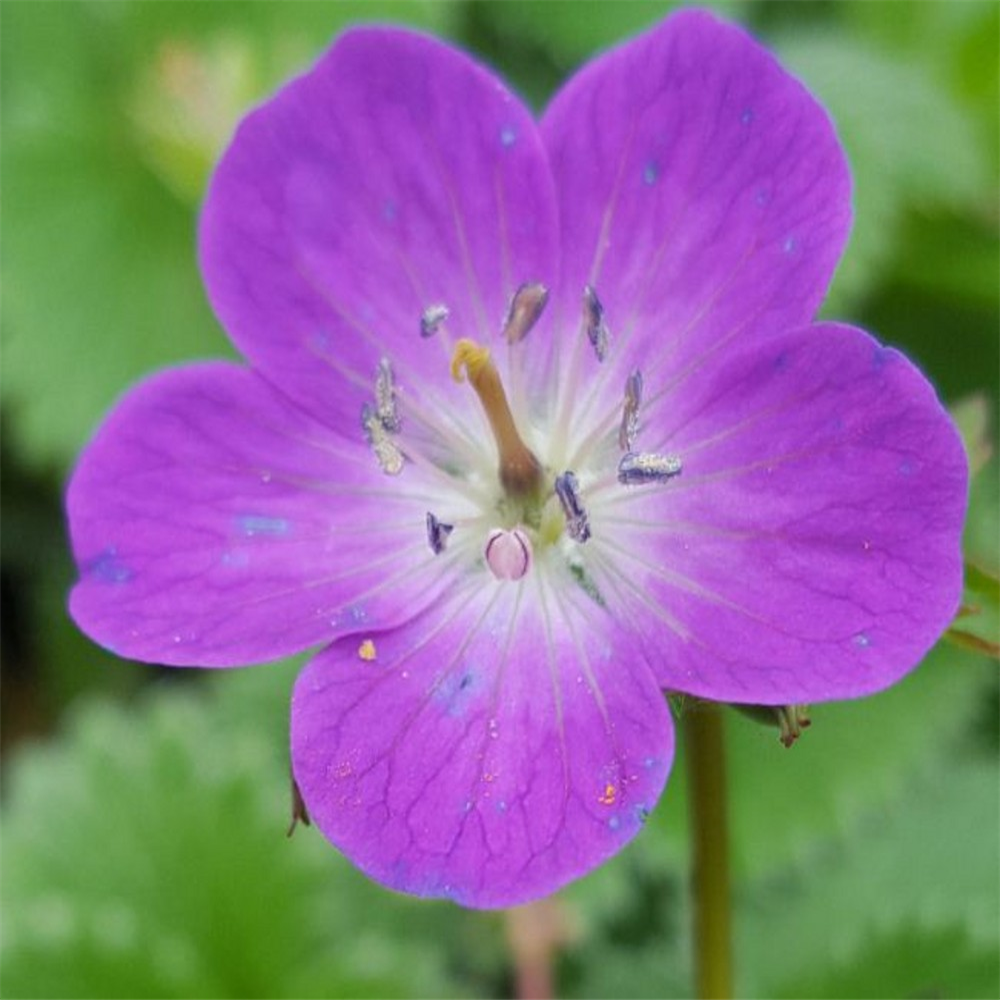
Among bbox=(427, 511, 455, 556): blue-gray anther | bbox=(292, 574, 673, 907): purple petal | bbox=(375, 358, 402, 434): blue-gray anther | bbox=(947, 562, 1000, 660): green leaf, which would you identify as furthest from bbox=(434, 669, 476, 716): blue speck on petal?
bbox=(947, 562, 1000, 660): green leaf

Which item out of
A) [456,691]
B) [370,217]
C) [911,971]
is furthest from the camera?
[911,971]

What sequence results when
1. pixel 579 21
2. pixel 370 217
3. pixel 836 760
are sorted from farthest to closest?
1. pixel 579 21
2. pixel 836 760
3. pixel 370 217

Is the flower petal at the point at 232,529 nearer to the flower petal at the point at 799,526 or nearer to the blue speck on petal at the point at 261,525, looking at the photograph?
the blue speck on petal at the point at 261,525

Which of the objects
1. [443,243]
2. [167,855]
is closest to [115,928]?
[167,855]

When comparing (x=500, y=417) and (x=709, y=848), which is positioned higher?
(x=500, y=417)

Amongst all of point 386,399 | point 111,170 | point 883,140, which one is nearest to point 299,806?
point 386,399

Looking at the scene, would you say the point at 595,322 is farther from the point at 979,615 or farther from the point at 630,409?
the point at 979,615

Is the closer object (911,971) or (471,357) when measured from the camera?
(471,357)

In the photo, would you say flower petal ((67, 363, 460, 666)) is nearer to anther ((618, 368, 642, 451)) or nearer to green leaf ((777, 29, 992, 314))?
anther ((618, 368, 642, 451))
